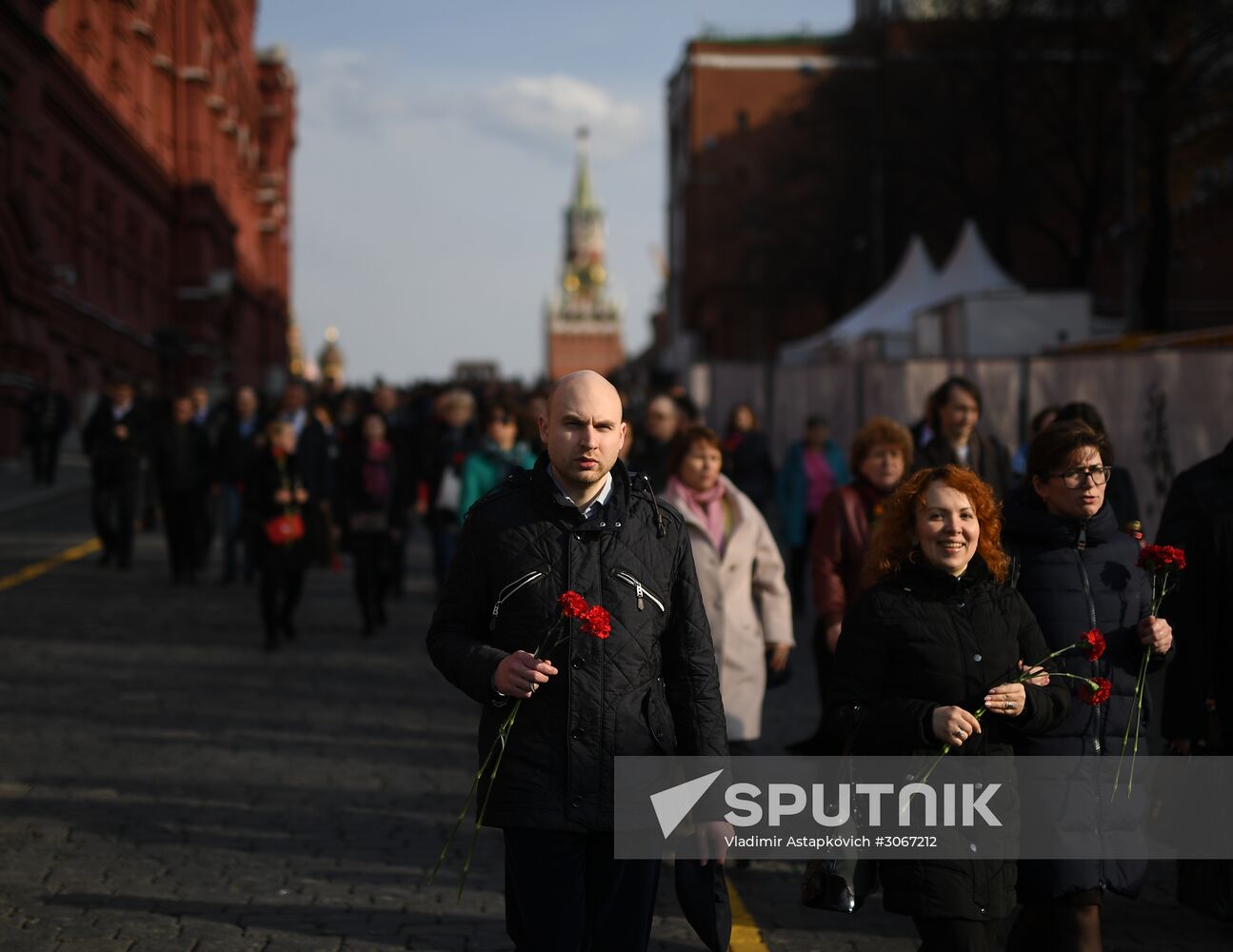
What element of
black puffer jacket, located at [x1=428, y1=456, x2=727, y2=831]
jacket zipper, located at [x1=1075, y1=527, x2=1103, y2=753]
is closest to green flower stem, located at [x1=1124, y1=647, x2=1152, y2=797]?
jacket zipper, located at [x1=1075, y1=527, x2=1103, y2=753]

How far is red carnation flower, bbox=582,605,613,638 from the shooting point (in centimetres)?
395

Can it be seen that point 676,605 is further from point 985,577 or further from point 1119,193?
point 1119,193

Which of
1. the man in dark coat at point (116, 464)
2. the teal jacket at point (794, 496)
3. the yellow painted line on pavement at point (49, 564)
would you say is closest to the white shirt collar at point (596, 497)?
the teal jacket at point (794, 496)

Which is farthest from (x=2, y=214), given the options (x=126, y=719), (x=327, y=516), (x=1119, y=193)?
(x=1119, y=193)

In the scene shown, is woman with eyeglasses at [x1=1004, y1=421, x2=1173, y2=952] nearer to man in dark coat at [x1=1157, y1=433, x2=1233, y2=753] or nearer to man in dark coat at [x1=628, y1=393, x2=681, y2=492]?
man in dark coat at [x1=1157, y1=433, x2=1233, y2=753]

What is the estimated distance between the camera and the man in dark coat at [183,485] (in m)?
16.9

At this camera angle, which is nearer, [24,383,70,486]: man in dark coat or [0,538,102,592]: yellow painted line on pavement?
[0,538,102,592]: yellow painted line on pavement

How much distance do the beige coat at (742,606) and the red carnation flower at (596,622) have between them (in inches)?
128

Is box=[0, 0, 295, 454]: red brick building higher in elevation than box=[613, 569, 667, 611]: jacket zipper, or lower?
higher

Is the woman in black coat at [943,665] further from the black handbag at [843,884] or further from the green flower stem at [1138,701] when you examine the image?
the green flower stem at [1138,701]

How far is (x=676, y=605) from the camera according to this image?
428 centimetres

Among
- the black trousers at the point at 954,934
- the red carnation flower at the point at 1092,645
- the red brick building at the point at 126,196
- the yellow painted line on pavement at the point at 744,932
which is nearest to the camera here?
the black trousers at the point at 954,934

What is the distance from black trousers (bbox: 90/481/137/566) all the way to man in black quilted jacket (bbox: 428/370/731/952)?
14320 mm

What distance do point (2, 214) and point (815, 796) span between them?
2825cm
